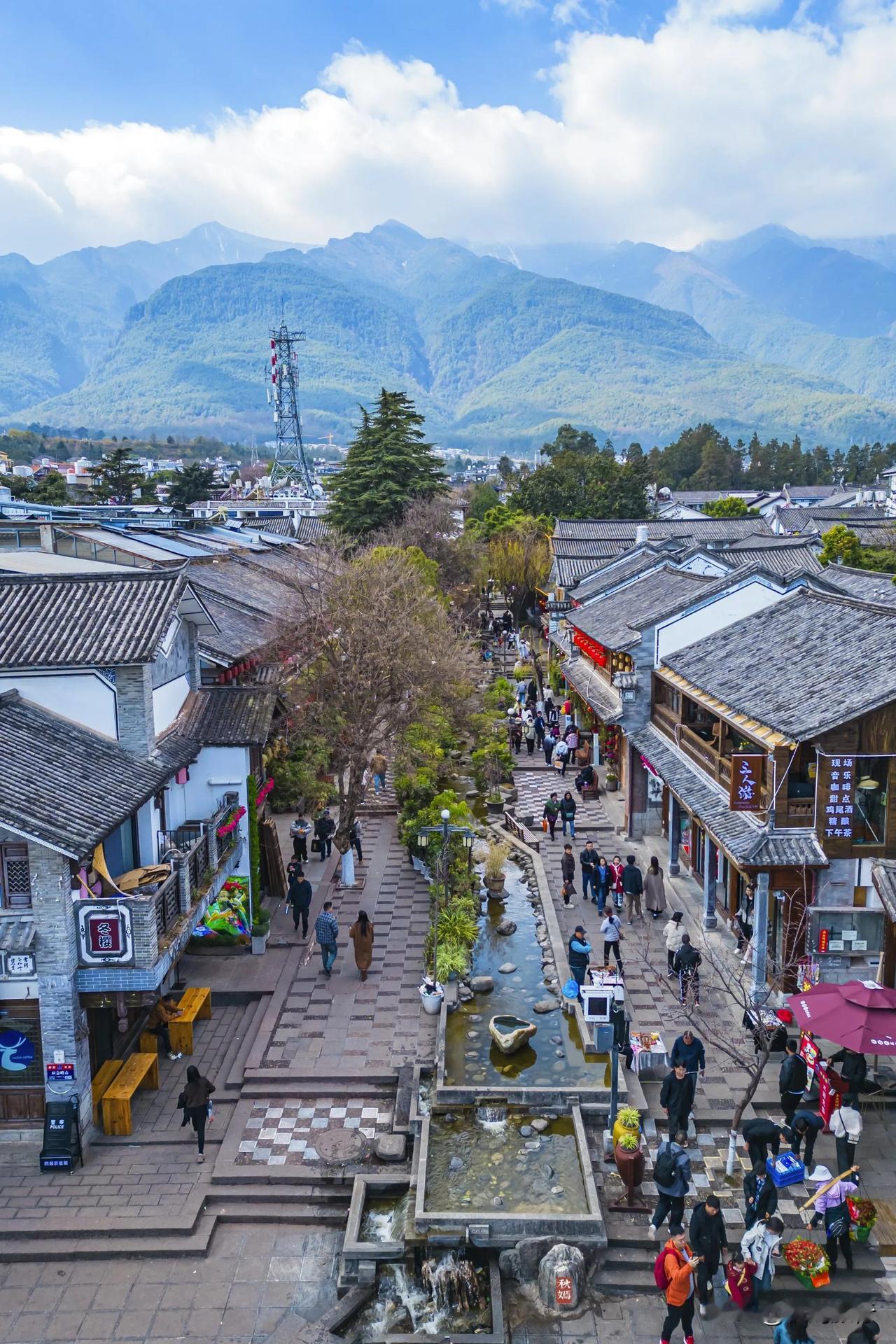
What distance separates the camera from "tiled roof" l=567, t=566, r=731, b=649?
2452 cm

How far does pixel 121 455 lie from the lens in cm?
7044

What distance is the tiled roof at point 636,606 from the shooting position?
80.4 feet

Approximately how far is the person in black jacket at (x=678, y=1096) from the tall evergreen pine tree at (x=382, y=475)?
3896cm

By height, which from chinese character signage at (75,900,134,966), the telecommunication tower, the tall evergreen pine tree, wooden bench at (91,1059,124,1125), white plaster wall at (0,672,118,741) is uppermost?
the telecommunication tower

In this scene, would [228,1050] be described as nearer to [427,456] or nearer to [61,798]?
[61,798]

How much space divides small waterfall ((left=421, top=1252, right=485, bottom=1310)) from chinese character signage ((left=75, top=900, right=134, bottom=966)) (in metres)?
5.80

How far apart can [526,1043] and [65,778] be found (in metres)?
8.75

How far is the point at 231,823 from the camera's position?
1870 centimetres

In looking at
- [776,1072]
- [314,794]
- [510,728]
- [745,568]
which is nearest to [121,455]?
[510,728]

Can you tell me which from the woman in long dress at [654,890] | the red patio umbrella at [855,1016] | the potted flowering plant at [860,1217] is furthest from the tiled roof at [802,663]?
the potted flowering plant at [860,1217]

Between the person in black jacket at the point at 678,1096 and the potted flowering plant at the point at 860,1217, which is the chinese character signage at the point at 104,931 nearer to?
the person in black jacket at the point at 678,1096

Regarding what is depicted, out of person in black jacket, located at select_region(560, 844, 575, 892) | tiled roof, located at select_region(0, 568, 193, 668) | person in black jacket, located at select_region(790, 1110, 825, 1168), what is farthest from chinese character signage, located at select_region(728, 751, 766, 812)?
tiled roof, located at select_region(0, 568, 193, 668)

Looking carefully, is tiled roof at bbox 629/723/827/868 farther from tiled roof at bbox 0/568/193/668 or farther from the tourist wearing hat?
tiled roof at bbox 0/568/193/668

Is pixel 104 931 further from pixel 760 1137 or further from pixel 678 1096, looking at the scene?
pixel 760 1137
